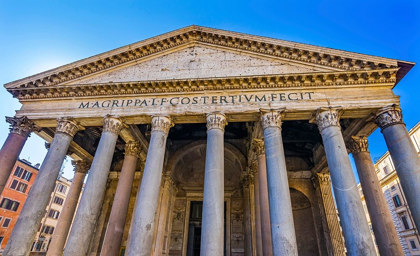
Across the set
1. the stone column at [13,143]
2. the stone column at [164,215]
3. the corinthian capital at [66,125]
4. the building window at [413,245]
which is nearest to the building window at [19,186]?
the stone column at [13,143]

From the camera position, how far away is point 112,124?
957cm

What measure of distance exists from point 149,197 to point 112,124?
3603mm

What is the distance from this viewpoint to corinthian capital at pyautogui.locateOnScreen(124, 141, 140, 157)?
11383 millimetres

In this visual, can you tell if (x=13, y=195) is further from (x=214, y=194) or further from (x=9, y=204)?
(x=214, y=194)

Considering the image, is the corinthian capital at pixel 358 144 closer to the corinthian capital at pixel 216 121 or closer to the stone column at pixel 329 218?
the stone column at pixel 329 218

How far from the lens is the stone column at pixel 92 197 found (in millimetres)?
7465

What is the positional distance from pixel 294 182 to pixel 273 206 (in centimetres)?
774

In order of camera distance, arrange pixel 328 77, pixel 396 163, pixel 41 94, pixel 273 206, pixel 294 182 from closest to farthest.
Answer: pixel 273 206 < pixel 396 163 < pixel 328 77 < pixel 41 94 < pixel 294 182

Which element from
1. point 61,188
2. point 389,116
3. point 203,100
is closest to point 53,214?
point 61,188

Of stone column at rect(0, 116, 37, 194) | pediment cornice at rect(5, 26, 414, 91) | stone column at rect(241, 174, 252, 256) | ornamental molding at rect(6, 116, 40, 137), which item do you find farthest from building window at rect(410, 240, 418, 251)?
ornamental molding at rect(6, 116, 40, 137)

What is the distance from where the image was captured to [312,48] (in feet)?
31.1

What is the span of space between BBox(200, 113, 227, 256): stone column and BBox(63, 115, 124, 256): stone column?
151 inches

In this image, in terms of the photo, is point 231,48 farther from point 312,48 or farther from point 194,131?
point 194,131

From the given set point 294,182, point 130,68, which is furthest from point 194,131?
point 294,182
